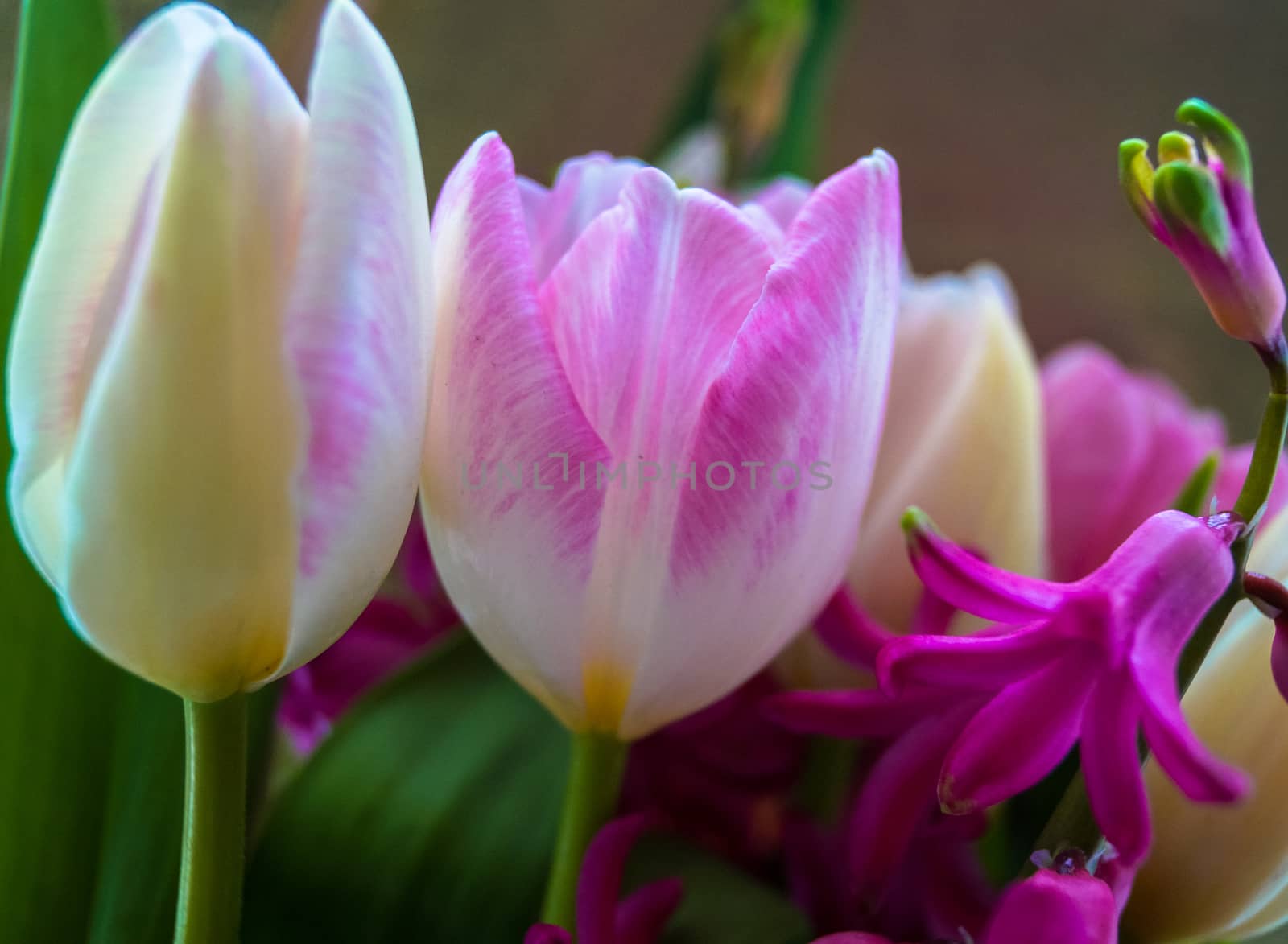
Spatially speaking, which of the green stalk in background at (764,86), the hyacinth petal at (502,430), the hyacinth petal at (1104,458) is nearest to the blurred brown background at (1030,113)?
the green stalk in background at (764,86)

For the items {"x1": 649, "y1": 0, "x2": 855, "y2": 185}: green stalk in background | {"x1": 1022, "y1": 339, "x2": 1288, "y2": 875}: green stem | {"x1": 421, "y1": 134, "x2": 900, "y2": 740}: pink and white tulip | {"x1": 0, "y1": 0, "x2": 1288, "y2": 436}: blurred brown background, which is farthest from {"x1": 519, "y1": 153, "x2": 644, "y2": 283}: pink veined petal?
{"x1": 0, "y1": 0, "x2": 1288, "y2": 436}: blurred brown background

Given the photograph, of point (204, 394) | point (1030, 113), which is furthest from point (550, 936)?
point (1030, 113)

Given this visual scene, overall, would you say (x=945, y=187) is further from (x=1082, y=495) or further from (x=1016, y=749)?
(x=1016, y=749)

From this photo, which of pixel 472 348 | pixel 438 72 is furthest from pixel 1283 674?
pixel 438 72

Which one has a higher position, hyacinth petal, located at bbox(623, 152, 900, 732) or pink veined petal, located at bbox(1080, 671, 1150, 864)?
hyacinth petal, located at bbox(623, 152, 900, 732)

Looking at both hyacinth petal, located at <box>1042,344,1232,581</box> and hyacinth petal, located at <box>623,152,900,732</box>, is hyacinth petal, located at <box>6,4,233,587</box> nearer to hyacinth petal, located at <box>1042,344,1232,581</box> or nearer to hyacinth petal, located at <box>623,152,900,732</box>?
hyacinth petal, located at <box>623,152,900,732</box>

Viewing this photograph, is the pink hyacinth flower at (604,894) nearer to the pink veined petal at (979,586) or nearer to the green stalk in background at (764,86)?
the pink veined petal at (979,586)
